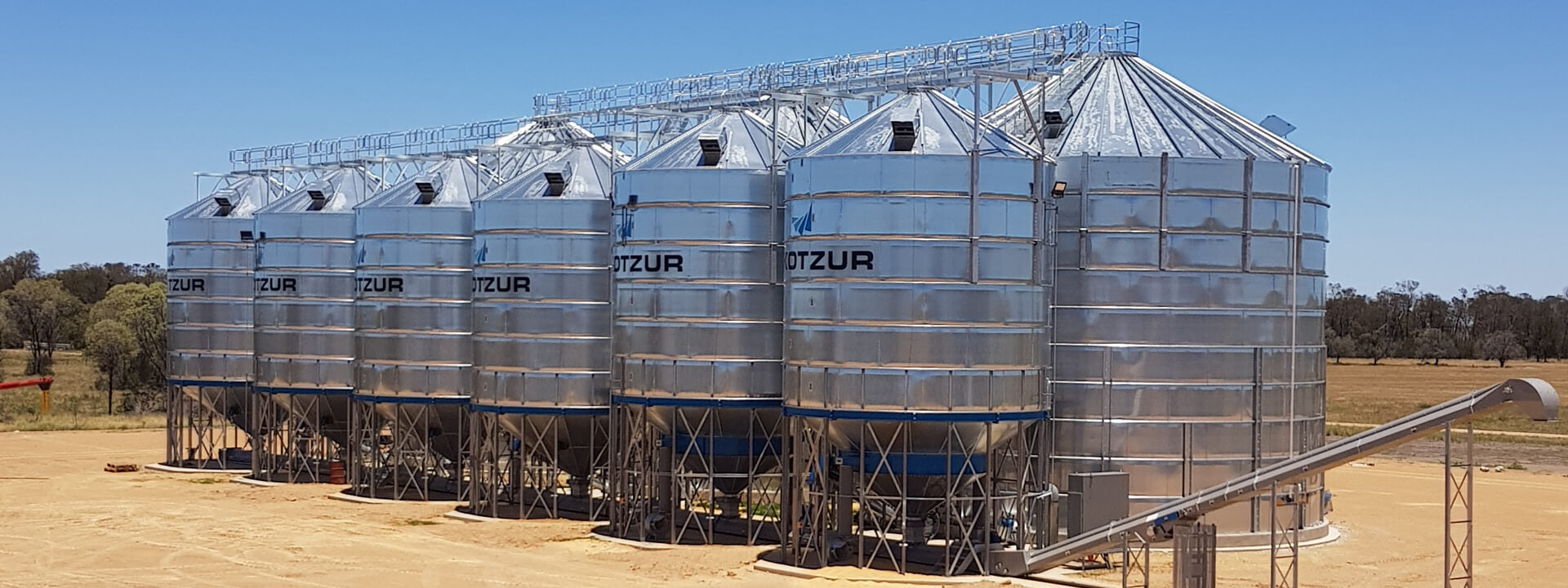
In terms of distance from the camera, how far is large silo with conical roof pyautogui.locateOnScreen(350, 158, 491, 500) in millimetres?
50969

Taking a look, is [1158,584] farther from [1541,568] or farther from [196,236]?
[196,236]

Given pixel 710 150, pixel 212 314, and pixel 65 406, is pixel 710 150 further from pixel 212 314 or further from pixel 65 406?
pixel 65 406

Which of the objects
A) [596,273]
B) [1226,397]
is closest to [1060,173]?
[1226,397]

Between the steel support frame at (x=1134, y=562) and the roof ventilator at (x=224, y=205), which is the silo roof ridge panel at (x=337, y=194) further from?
the steel support frame at (x=1134, y=562)

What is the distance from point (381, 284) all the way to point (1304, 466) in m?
30.7

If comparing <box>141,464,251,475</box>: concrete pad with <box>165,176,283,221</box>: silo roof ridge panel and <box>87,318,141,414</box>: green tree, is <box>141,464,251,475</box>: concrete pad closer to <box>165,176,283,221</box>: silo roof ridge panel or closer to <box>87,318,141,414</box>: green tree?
<box>165,176,283,221</box>: silo roof ridge panel

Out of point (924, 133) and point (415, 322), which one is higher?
point (924, 133)

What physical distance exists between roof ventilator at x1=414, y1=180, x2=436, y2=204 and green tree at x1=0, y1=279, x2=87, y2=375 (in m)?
90.7

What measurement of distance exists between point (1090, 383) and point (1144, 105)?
24.9 feet

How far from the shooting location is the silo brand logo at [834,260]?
1432 inches

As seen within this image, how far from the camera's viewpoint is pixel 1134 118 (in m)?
41.3

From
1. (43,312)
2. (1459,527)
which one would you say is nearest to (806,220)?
(1459,527)

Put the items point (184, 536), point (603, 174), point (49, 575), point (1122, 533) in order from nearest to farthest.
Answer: point (1122, 533)
point (49, 575)
point (184, 536)
point (603, 174)

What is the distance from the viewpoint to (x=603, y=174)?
47625 millimetres
